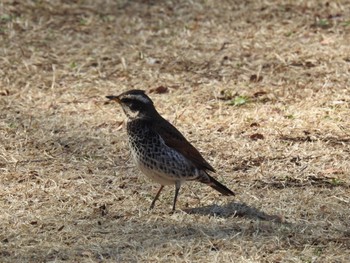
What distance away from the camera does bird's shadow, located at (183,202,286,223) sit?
698 centimetres

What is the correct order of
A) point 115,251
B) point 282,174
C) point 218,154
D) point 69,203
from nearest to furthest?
point 115,251 → point 69,203 → point 282,174 → point 218,154

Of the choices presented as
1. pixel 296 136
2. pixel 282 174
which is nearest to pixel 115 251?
pixel 282 174

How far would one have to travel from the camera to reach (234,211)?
23.4 feet

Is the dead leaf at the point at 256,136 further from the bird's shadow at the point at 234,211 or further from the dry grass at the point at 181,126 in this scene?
the bird's shadow at the point at 234,211

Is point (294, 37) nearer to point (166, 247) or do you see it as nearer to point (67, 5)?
point (67, 5)

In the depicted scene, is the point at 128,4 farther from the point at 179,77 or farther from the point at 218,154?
the point at 218,154

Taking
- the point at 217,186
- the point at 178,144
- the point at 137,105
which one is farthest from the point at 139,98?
the point at 217,186

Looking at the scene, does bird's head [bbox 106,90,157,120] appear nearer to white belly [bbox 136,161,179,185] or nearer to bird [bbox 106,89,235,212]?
bird [bbox 106,89,235,212]

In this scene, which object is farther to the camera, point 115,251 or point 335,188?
point 335,188

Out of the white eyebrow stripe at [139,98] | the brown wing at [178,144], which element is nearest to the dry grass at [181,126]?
the brown wing at [178,144]

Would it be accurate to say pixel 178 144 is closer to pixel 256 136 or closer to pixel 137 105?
pixel 137 105

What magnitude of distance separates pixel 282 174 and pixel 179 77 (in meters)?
3.17

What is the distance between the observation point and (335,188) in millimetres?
7562

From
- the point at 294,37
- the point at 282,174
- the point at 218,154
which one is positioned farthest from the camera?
the point at 294,37
